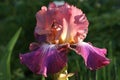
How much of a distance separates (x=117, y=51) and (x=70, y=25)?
2164 millimetres

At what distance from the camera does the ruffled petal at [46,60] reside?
1.84m

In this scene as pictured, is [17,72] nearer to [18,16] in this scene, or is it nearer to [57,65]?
[18,16]

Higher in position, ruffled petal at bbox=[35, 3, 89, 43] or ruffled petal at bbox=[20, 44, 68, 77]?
ruffled petal at bbox=[35, 3, 89, 43]

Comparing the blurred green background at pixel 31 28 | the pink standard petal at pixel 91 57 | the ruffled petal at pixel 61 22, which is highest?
the ruffled petal at pixel 61 22

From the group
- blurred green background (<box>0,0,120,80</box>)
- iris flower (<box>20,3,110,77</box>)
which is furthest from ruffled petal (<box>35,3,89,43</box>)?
blurred green background (<box>0,0,120,80</box>)

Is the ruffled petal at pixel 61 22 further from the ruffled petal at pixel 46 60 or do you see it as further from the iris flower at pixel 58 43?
the ruffled petal at pixel 46 60

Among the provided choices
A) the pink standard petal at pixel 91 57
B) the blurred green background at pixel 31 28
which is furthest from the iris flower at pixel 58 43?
the blurred green background at pixel 31 28

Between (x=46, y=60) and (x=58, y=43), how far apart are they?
183 millimetres

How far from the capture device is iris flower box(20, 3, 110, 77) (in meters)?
1.86

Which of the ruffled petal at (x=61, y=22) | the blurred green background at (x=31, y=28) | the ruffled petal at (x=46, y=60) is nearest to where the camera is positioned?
the ruffled petal at (x=46, y=60)

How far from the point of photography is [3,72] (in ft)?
8.66

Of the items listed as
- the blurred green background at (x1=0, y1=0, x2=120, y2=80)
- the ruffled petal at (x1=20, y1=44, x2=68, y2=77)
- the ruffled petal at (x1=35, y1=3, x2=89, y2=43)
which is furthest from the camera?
the blurred green background at (x1=0, y1=0, x2=120, y2=80)

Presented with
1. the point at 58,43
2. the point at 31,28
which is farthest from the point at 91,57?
the point at 31,28

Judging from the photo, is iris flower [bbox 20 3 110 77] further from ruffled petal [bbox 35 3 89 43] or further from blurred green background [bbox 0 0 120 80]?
blurred green background [bbox 0 0 120 80]
